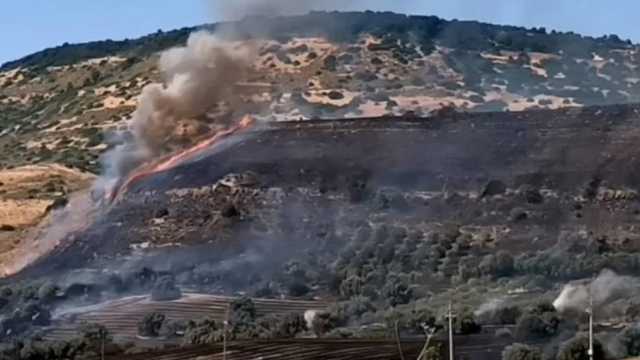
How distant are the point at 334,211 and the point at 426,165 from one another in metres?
7.99

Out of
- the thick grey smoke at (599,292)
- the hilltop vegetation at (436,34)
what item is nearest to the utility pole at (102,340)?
the thick grey smoke at (599,292)

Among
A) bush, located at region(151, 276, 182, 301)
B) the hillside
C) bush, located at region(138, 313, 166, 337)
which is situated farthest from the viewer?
bush, located at region(151, 276, 182, 301)

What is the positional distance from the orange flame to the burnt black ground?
0.57 meters

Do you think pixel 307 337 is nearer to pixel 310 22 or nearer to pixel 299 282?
pixel 299 282

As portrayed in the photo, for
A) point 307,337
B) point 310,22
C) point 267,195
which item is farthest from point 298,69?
point 307,337

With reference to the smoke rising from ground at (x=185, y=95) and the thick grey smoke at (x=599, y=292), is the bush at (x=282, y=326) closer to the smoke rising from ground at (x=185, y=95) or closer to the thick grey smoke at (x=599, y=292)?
the thick grey smoke at (x=599, y=292)

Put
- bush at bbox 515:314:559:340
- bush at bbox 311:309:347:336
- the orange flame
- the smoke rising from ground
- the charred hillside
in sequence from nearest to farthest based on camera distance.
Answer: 1. bush at bbox 515:314:559:340
2. bush at bbox 311:309:347:336
3. the charred hillside
4. the smoke rising from ground
5. the orange flame

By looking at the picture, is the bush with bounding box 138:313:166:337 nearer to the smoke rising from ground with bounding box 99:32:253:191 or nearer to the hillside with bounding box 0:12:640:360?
the hillside with bounding box 0:12:640:360

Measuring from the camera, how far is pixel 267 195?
277 feet

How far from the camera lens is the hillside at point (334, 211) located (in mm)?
57062

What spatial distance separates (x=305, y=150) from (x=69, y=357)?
41506mm

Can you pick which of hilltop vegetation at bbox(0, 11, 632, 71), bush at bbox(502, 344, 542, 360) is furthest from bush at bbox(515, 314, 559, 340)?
hilltop vegetation at bbox(0, 11, 632, 71)

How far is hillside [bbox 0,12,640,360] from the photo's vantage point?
57062 millimetres

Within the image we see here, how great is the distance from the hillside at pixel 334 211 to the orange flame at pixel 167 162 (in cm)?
17
